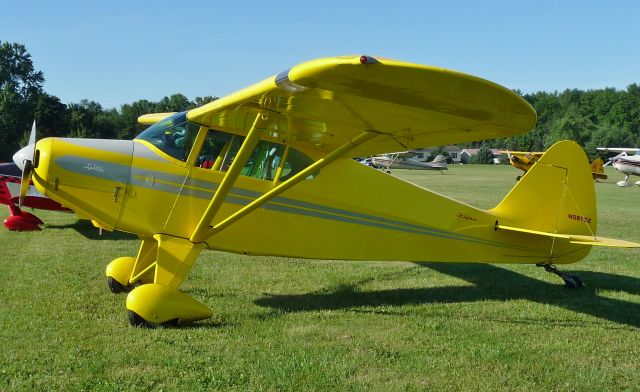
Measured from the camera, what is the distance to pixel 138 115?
115m

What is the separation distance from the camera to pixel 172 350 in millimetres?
4328

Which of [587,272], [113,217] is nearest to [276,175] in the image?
[113,217]

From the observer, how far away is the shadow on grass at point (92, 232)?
10500 mm

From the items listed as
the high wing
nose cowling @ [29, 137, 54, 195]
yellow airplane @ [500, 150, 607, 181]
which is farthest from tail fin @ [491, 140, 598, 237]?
yellow airplane @ [500, 150, 607, 181]

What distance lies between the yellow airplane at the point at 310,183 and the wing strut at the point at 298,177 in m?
0.01

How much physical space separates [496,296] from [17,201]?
10.0 metres

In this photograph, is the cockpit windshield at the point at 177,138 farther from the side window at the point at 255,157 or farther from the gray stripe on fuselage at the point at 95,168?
the gray stripe on fuselage at the point at 95,168

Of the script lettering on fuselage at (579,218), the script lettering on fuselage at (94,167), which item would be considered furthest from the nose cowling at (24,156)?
the script lettering on fuselage at (579,218)

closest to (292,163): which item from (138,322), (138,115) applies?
(138,322)

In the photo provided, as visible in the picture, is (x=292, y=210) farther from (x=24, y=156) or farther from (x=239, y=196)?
(x=24, y=156)

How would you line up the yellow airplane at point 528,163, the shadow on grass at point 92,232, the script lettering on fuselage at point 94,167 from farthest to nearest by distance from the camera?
1. the yellow airplane at point 528,163
2. the shadow on grass at point 92,232
3. the script lettering on fuselage at point 94,167

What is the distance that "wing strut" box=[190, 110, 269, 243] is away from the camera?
16.2ft

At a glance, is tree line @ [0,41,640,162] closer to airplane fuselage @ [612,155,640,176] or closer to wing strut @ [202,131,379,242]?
airplane fuselage @ [612,155,640,176]

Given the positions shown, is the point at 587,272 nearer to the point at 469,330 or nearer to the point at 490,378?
the point at 469,330
